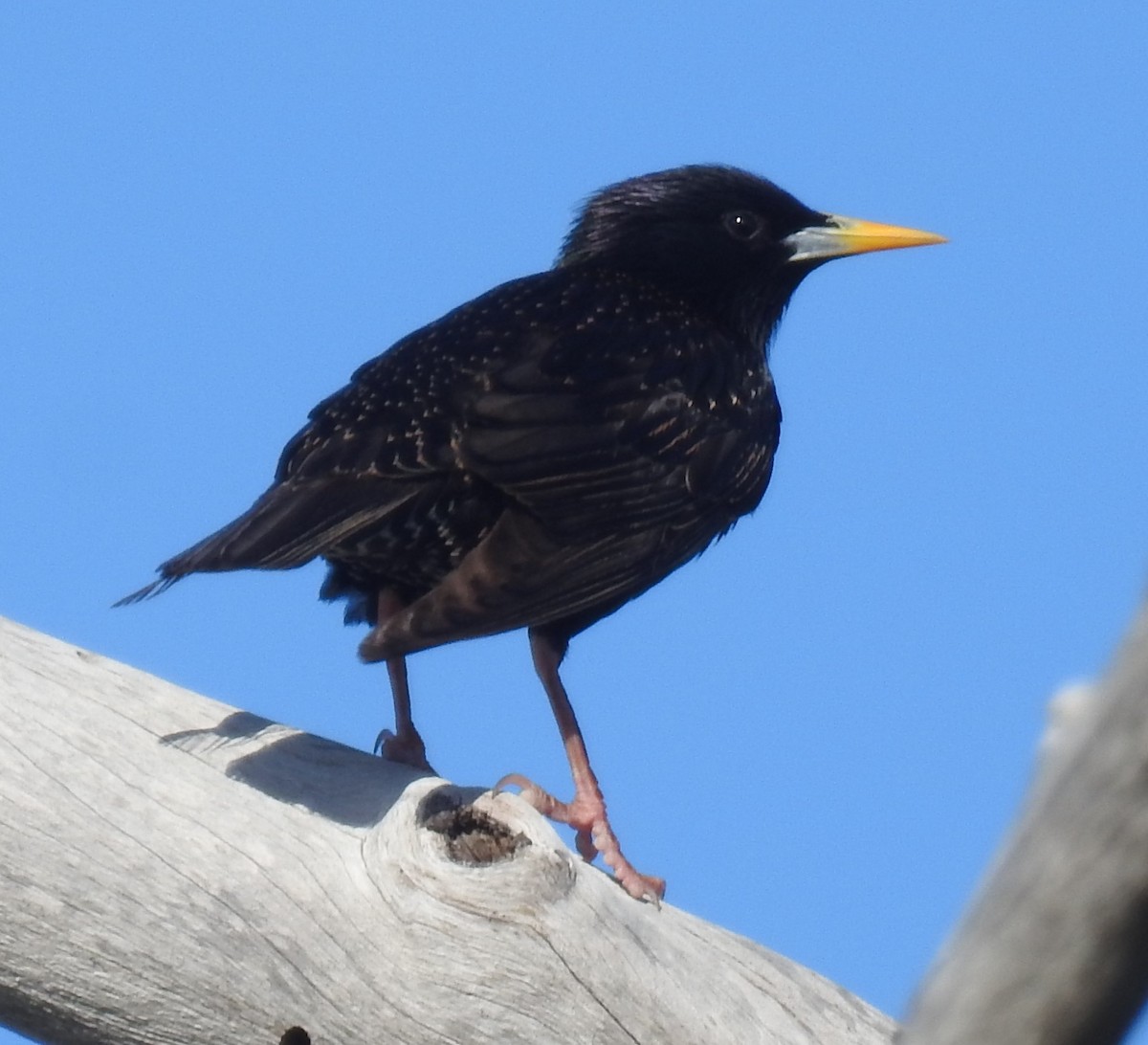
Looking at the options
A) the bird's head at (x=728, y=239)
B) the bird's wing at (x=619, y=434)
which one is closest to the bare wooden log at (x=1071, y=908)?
the bird's wing at (x=619, y=434)

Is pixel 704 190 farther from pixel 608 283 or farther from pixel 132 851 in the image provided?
pixel 132 851

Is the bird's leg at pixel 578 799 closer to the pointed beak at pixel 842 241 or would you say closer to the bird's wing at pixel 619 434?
the bird's wing at pixel 619 434

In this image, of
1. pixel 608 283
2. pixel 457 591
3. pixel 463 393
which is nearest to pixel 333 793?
pixel 457 591

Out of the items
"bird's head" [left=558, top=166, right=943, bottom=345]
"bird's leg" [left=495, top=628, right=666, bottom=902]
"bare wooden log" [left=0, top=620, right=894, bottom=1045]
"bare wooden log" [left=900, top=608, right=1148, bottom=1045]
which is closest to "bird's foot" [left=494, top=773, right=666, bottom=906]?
"bird's leg" [left=495, top=628, right=666, bottom=902]

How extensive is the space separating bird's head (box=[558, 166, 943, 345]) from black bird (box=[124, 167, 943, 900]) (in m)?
0.12

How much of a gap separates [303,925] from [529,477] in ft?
5.40

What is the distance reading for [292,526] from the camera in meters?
4.55

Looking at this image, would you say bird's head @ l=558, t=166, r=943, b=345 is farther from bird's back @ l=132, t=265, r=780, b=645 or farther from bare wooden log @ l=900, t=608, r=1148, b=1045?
bare wooden log @ l=900, t=608, r=1148, b=1045

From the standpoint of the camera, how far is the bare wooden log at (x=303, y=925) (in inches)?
135

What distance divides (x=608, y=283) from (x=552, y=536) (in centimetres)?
138

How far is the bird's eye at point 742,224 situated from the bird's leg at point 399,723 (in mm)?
1807

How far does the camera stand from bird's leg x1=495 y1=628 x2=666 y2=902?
4.32 m

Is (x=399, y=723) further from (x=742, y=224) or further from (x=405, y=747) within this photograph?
(x=742, y=224)

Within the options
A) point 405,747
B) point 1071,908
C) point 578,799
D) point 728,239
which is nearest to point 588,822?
point 578,799
